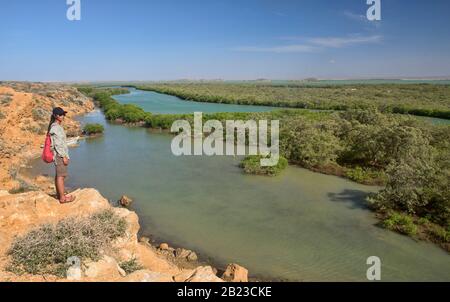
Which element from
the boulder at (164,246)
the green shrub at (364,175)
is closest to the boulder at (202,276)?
the boulder at (164,246)

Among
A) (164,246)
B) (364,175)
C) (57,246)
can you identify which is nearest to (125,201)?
(164,246)

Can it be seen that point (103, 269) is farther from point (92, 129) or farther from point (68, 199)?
point (92, 129)

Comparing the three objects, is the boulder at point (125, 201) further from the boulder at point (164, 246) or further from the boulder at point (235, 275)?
the boulder at point (235, 275)
